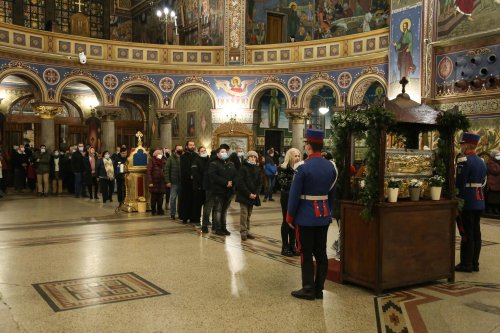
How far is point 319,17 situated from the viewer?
20688mm

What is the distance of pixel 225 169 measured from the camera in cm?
876

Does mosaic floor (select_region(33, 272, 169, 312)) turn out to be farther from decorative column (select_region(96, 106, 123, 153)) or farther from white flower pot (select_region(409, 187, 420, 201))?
decorative column (select_region(96, 106, 123, 153))

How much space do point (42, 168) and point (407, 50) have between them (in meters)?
12.3

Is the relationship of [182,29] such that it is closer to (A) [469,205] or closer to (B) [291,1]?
(B) [291,1]

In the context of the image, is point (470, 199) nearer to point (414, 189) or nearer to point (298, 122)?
point (414, 189)

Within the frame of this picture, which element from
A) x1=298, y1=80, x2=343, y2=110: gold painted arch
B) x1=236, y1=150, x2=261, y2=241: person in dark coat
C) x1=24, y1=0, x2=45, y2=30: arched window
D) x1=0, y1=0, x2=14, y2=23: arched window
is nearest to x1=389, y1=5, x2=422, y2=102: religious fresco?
x1=298, y1=80, x2=343, y2=110: gold painted arch

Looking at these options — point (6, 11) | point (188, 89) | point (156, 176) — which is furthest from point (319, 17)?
point (6, 11)

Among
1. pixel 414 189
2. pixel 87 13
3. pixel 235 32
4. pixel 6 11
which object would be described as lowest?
pixel 414 189

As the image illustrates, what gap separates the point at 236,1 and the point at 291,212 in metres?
16.8

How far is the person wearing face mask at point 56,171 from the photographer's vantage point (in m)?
16.3

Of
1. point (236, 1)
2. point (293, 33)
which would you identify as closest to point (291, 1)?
point (293, 33)

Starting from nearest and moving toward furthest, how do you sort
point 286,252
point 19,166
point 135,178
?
point 286,252, point 135,178, point 19,166

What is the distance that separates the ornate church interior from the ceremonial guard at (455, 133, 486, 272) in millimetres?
124

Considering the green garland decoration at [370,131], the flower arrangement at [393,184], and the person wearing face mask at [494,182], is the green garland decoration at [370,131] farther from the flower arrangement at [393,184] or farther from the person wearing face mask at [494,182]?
the person wearing face mask at [494,182]
